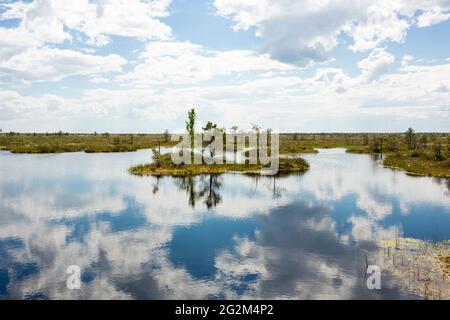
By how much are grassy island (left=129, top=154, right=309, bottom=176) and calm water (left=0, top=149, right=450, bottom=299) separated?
6897mm

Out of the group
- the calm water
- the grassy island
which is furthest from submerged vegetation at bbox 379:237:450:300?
the grassy island

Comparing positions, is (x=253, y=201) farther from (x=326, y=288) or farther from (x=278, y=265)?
(x=326, y=288)

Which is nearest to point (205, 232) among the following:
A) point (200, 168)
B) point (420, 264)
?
point (420, 264)

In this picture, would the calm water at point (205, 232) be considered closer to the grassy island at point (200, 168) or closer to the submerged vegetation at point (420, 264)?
the submerged vegetation at point (420, 264)

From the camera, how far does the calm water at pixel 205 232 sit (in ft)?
80.0

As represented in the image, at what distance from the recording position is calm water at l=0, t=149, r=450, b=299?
80.0ft

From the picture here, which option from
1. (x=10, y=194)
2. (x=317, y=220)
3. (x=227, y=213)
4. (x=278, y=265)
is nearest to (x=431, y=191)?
(x=317, y=220)

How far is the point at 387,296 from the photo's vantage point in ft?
74.8

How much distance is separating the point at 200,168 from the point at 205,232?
1568 inches

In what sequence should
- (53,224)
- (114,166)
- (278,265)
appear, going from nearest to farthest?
1. (278,265)
2. (53,224)
3. (114,166)

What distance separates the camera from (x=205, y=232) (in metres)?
36.2

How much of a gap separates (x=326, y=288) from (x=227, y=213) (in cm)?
2100

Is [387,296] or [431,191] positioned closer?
[387,296]

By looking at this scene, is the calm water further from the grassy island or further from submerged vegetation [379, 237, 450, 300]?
the grassy island
